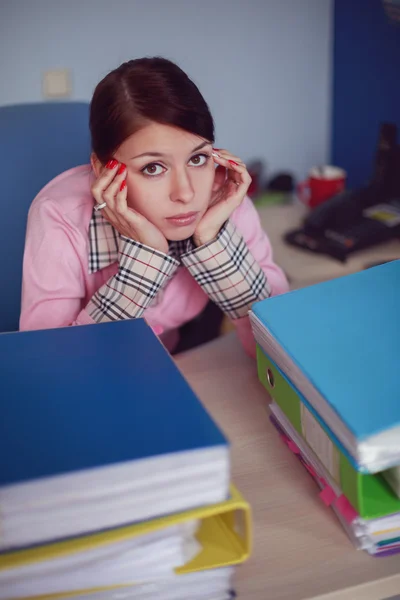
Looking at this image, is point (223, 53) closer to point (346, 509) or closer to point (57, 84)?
point (57, 84)

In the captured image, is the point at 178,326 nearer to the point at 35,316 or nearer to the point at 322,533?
the point at 35,316

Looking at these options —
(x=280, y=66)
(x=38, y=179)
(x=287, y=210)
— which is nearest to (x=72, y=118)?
(x=38, y=179)

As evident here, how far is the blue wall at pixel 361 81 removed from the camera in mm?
2039

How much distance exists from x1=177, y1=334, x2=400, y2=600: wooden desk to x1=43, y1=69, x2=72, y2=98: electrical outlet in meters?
1.51

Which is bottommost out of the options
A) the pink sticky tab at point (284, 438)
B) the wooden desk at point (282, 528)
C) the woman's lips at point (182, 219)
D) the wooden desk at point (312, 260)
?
the wooden desk at point (312, 260)

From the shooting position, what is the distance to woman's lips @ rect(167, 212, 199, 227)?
107cm

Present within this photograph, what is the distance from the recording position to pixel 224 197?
116 centimetres

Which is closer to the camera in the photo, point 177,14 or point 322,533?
point 322,533

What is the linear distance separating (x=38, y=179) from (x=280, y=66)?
1277 millimetres

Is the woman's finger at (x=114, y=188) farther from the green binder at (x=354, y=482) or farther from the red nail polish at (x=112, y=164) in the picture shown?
the green binder at (x=354, y=482)

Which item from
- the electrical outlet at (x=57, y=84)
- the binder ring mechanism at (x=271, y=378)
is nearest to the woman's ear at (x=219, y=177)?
the binder ring mechanism at (x=271, y=378)

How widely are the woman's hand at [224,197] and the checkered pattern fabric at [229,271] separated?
0.02 metres

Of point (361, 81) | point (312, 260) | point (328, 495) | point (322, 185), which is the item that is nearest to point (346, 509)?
point (328, 495)

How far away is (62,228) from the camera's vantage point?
1164 millimetres
